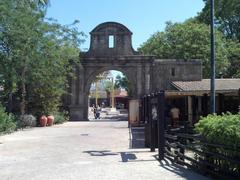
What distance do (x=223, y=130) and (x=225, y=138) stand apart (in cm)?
27

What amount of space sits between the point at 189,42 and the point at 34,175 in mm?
46118

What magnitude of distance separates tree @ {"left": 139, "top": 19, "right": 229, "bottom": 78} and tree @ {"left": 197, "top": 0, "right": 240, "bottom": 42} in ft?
17.8

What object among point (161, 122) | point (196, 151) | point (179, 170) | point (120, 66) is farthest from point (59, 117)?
Result: point (196, 151)

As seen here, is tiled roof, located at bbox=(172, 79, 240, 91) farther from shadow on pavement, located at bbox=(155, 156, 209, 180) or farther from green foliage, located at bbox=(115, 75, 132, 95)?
shadow on pavement, located at bbox=(155, 156, 209, 180)

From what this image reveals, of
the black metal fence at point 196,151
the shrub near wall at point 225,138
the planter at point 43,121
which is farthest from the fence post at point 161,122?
the planter at point 43,121

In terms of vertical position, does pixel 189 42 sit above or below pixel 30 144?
above

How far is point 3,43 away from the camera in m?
28.1

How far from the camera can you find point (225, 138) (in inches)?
437

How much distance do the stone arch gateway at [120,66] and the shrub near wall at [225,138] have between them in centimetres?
4094

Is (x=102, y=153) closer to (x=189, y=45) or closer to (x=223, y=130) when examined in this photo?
(x=223, y=130)

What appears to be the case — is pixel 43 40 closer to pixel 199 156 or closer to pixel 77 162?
pixel 77 162

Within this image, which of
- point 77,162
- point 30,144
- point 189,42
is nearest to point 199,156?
point 77,162

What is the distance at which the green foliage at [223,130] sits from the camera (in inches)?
424

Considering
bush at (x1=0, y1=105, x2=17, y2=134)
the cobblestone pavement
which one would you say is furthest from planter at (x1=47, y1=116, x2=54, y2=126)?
the cobblestone pavement
